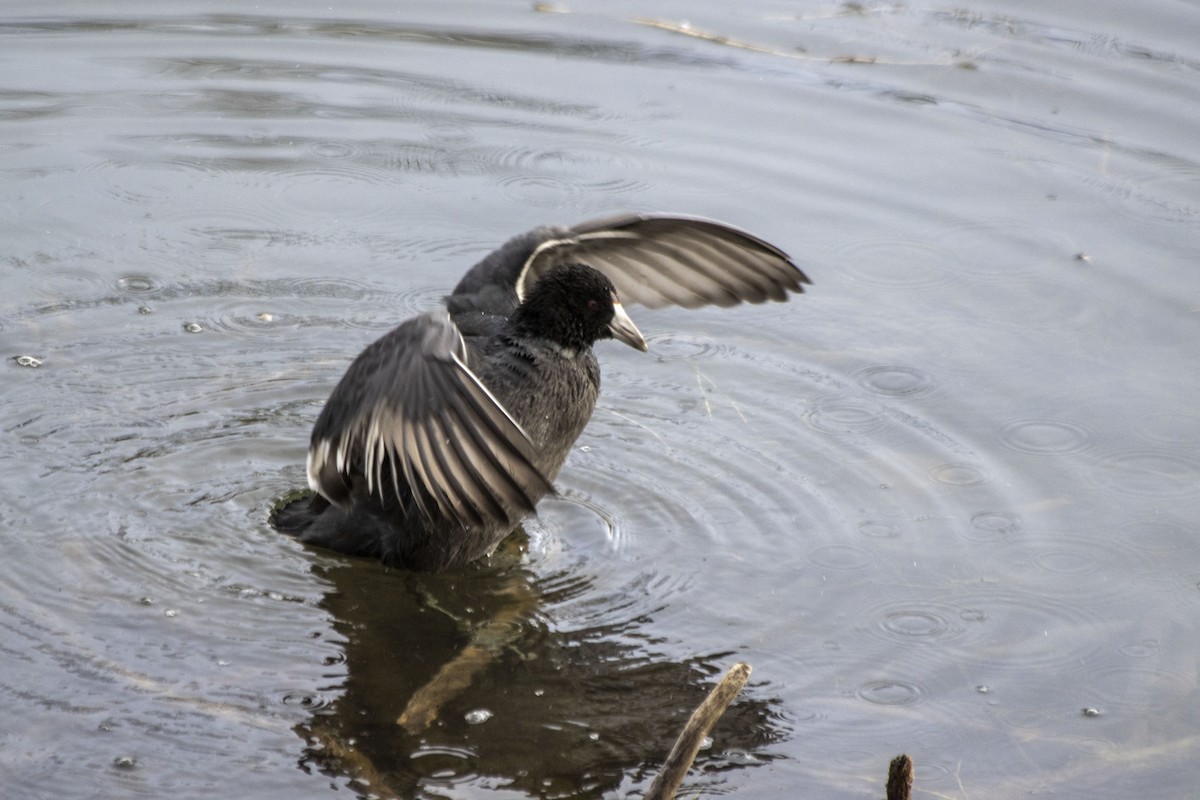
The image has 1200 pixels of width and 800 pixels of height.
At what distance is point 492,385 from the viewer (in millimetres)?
5117

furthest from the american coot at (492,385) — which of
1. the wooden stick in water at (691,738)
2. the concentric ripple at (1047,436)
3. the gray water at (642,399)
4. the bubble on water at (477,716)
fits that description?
the concentric ripple at (1047,436)

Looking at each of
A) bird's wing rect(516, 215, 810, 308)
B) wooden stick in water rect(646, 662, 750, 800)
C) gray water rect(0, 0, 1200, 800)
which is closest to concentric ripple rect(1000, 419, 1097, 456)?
gray water rect(0, 0, 1200, 800)

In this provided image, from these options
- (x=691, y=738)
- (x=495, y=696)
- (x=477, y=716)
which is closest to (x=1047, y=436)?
(x=495, y=696)

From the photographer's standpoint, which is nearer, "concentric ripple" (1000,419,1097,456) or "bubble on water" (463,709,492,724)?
"bubble on water" (463,709,492,724)

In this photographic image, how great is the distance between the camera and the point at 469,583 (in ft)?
17.3

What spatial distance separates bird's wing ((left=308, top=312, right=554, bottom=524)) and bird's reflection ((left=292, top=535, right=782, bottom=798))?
0.44 m

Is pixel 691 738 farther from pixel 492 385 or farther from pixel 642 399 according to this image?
pixel 642 399

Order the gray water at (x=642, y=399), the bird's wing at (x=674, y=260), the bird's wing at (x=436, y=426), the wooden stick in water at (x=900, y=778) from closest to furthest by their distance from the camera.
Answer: the wooden stick in water at (x=900, y=778) < the bird's wing at (x=436, y=426) < the gray water at (x=642, y=399) < the bird's wing at (x=674, y=260)

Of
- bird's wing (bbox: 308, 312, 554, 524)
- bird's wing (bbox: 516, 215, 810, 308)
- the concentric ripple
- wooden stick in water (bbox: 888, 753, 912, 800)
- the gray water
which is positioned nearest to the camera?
wooden stick in water (bbox: 888, 753, 912, 800)

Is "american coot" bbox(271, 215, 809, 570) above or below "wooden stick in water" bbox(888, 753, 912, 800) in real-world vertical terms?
above

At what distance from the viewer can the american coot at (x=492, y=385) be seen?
13.9 ft

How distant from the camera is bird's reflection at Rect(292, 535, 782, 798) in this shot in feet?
13.9

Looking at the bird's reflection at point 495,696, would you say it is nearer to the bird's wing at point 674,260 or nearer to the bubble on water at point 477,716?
the bubble on water at point 477,716

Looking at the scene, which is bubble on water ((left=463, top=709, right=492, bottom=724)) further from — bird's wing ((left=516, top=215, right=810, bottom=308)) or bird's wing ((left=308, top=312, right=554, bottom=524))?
bird's wing ((left=516, top=215, right=810, bottom=308))
